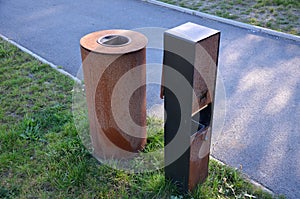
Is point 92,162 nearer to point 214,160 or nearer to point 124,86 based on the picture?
point 124,86

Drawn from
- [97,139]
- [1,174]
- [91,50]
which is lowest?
[1,174]

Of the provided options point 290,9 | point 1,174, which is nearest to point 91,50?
point 1,174

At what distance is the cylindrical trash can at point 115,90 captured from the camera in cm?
256

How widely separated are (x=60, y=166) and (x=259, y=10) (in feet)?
18.6

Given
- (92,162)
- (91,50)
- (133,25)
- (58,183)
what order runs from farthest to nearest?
(133,25) < (92,162) < (58,183) < (91,50)

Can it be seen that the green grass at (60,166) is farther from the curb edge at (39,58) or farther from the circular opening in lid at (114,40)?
the circular opening in lid at (114,40)

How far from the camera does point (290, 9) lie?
7008 mm

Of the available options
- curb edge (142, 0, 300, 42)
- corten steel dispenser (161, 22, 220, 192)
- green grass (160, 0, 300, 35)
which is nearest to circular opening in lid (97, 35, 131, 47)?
corten steel dispenser (161, 22, 220, 192)

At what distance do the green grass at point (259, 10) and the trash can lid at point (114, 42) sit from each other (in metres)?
4.08

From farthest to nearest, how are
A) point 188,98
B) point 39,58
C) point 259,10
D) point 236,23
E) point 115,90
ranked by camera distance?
1. point 259,10
2. point 236,23
3. point 39,58
4. point 115,90
5. point 188,98

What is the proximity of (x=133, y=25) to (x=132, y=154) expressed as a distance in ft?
13.8

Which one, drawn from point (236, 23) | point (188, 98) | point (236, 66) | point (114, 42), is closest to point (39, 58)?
point (114, 42)

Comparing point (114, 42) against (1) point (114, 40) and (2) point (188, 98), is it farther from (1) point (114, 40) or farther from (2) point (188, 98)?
(2) point (188, 98)

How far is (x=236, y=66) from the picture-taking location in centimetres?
491
